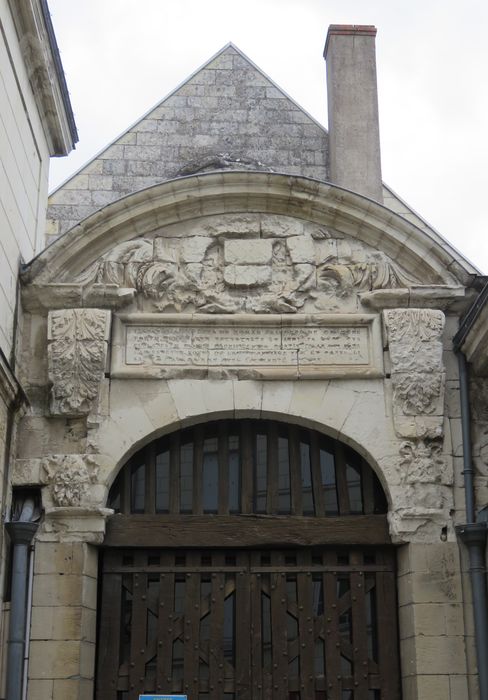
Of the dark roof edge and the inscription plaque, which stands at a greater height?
the dark roof edge

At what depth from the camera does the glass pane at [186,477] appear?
801 cm

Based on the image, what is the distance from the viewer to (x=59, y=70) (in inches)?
342

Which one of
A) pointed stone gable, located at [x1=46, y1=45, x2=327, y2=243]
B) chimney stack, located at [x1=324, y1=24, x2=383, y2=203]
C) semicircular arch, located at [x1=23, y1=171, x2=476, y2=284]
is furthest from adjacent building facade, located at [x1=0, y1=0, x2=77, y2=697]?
chimney stack, located at [x1=324, y1=24, x2=383, y2=203]

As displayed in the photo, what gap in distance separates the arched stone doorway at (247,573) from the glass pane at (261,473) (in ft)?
0.03

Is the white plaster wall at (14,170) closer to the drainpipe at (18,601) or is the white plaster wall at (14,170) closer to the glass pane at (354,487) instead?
the drainpipe at (18,601)

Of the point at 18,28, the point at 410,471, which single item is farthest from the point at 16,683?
the point at 18,28

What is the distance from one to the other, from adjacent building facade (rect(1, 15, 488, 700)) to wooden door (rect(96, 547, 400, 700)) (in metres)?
0.02

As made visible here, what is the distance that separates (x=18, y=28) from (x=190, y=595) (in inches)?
168

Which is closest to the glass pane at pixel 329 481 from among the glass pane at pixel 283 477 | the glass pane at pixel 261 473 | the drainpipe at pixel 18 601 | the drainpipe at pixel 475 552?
the glass pane at pixel 283 477

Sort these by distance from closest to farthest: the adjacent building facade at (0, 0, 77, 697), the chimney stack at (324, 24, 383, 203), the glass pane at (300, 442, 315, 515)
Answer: the adjacent building facade at (0, 0, 77, 697)
the glass pane at (300, 442, 315, 515)
the chimney stack at (324, 24, 383, 203)

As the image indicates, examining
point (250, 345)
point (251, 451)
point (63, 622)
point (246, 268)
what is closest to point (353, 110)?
point (246, 268)

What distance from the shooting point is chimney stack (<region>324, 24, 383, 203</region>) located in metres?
12.7

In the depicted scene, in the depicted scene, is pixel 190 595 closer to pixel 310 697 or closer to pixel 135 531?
pixel 135 531

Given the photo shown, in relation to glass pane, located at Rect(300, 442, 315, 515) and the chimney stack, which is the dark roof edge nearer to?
glass pane, located at Rect(300, 442, 315, 515)
